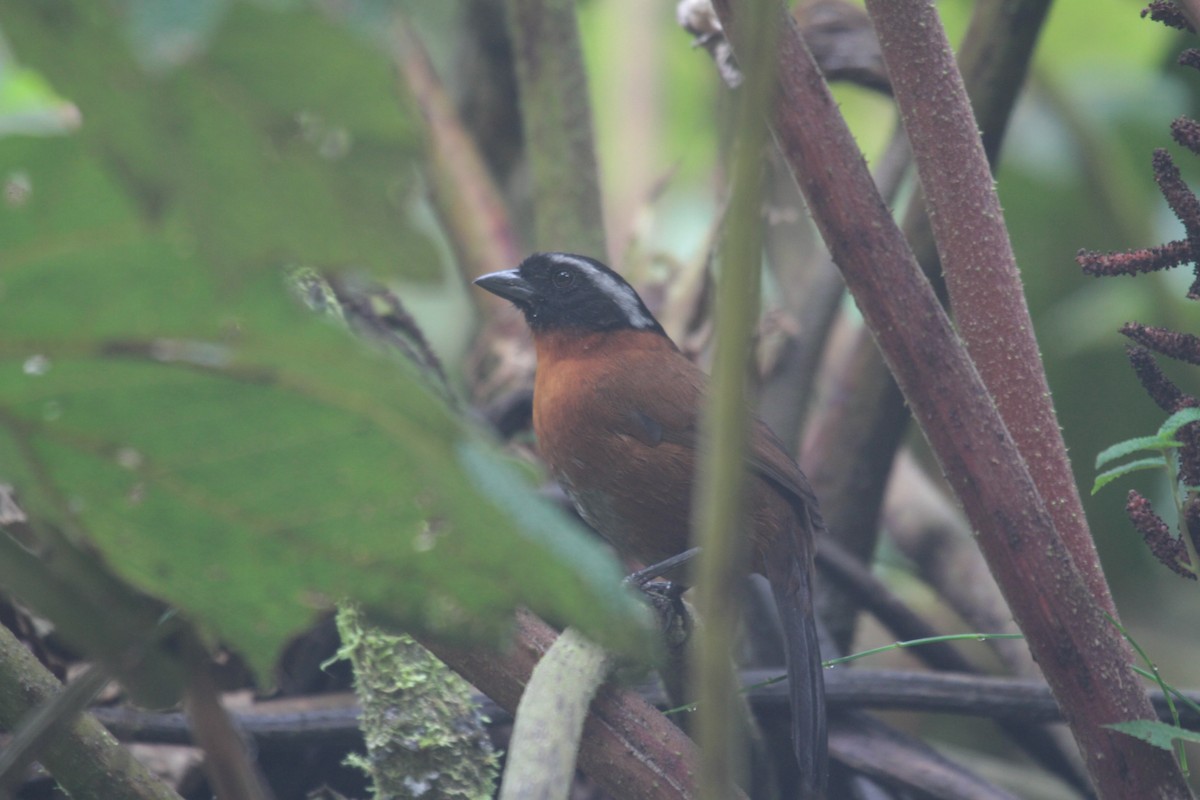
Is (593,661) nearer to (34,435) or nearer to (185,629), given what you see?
(185,629)

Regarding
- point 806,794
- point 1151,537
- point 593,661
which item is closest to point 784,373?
point 806,794

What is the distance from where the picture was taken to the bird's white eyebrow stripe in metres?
2.99

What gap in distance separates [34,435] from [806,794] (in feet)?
4.90

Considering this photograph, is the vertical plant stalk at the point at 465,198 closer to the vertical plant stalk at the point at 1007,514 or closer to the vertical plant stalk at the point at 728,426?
the vertical plant stalk at the point at 1007,514

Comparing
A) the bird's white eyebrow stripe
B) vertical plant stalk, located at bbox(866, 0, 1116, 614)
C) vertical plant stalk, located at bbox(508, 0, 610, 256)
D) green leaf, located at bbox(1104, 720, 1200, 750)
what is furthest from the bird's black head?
green leaf, located at bbox(1104, 720, 1200, 750)

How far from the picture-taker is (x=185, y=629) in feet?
3.09

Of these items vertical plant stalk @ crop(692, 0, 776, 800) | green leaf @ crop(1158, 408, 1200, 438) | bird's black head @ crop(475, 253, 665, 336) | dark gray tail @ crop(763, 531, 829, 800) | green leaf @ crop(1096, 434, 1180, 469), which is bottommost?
dark gray tail @ crop(763, 531, 829, 800)

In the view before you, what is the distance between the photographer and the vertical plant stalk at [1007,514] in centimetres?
144

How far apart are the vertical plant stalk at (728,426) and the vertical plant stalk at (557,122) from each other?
7.60ft

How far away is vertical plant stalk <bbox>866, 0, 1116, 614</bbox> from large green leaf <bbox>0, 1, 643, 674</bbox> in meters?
1.02

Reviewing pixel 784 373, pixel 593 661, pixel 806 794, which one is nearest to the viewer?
pixel 593 661

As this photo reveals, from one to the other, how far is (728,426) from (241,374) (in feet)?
1.13

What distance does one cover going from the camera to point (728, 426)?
2.65 ft

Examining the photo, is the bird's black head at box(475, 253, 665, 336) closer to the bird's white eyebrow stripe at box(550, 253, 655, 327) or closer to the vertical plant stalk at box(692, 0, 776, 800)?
the bird's white eyebrow stripe at box(550, 253, 655, 327)
